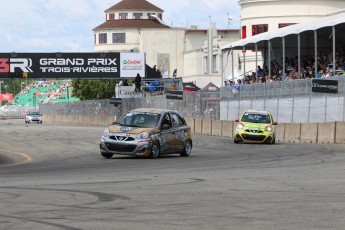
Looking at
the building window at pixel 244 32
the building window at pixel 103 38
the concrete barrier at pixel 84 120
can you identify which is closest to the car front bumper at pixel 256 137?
the concrete barrier at pixel 84 120

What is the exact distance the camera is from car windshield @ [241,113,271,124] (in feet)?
128

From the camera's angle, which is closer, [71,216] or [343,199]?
[71,216]

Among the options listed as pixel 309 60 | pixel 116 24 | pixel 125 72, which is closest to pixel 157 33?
pixel 116 24

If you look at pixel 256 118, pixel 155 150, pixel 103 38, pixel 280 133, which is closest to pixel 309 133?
pixel 256 118

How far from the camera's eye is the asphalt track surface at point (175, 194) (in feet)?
35.1

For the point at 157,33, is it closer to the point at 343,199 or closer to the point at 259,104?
the point at 259,104

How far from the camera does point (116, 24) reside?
153250 mm

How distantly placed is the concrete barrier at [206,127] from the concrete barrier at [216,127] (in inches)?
15.9

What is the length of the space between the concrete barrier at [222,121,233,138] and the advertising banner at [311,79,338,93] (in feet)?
28.0

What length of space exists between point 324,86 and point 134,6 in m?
124

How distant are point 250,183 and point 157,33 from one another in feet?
395

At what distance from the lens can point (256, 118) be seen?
3928 cm

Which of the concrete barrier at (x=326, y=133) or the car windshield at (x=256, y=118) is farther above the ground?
the car windshield at (x=256, y=118)

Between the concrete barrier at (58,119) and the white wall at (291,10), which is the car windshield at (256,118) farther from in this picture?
the concrete barrier at (58,119)
